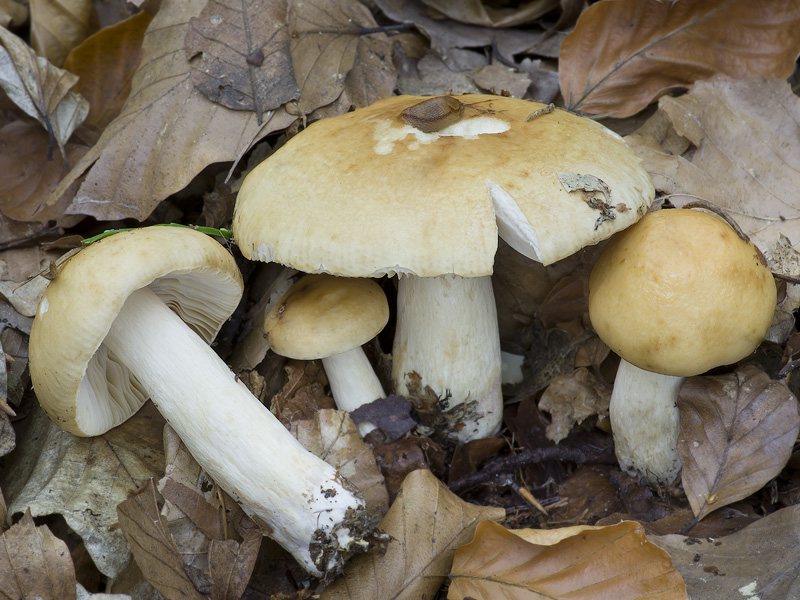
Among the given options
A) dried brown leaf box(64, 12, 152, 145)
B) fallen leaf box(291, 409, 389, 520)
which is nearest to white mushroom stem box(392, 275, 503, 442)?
fallen leaf box(291, 409, 389, 520)

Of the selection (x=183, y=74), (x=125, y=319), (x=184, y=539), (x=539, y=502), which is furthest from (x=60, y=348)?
(x=539, y=502)

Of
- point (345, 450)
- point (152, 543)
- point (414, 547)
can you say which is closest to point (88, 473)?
point (152, 543)

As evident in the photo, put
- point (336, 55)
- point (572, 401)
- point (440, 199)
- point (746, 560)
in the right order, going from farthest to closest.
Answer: point (336, 55), point (572, 401), point (746, 560), point (440, 199)

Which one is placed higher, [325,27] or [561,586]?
[325,27]

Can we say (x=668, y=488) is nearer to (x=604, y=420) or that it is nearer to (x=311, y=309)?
(x=604, y=420)

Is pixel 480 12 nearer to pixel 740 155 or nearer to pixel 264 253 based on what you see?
pixel 740 155

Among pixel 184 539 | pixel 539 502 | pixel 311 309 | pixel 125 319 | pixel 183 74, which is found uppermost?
pixel 183 74

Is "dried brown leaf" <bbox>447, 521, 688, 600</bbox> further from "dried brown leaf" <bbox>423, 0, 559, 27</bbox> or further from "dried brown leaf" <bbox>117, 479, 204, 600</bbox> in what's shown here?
"dried brown leaf" <bbox>423, 0, 559, 27</bbox>
